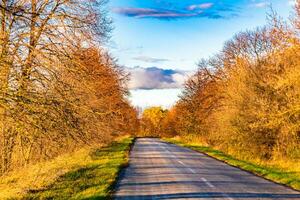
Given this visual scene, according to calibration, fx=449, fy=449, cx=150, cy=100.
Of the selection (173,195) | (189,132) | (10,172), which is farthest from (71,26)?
(189,132)

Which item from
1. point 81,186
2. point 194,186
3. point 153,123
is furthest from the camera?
point 153,123

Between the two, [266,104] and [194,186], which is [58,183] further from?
[266,104]

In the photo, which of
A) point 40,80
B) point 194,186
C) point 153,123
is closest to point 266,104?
point 194,186

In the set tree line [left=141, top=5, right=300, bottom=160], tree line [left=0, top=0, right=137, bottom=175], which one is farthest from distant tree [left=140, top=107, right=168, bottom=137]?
tree line [left=0, top=0, right=137, bottom=175]

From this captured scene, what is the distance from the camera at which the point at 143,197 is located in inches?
516

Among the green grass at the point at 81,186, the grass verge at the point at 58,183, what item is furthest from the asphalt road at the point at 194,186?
the grass verge at the point at 58,183

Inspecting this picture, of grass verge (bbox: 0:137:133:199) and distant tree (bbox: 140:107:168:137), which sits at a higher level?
distant tree (bbox: 140:107:168:137)

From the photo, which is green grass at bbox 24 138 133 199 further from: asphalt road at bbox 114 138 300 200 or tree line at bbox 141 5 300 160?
tree line at bbox 141 5 300 160

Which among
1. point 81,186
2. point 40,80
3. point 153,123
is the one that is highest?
point 153,123

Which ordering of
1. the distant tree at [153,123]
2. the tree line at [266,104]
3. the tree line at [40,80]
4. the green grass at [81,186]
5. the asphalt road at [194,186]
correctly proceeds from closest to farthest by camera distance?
1. the tree line at [40,80]
2. the green grass at [81,186]
3. the asphalt road at [194,186]
4. the tree line at [266,104]
5. the distant tree at [153,123]

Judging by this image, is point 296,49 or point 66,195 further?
point 296,49

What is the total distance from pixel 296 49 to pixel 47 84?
44.1ft

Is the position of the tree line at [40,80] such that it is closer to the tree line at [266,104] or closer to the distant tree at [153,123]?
the tree line at [266,104]

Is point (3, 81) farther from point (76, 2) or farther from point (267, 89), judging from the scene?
point (267, 89)
